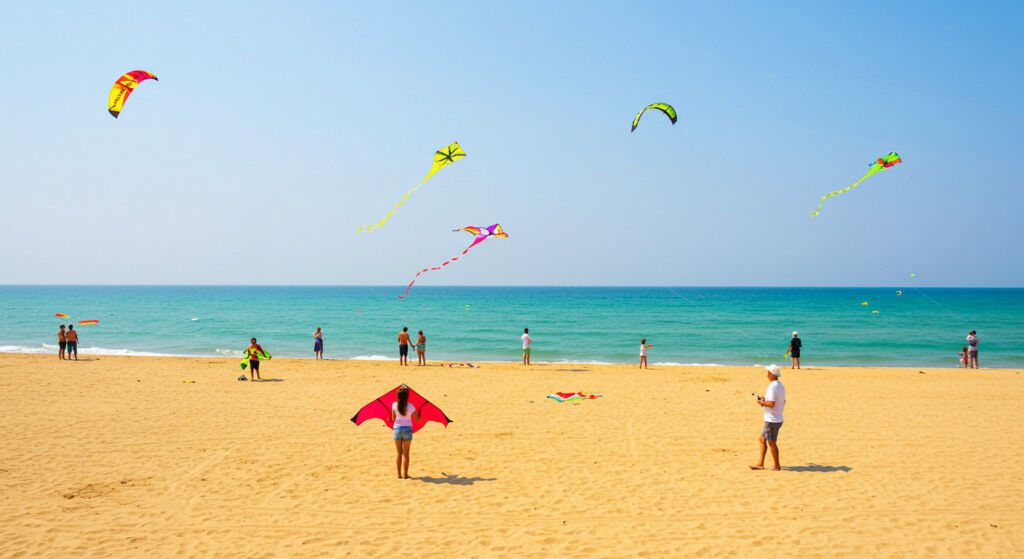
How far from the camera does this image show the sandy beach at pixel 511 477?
556 cm

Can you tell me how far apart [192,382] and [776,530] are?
47.2 ft

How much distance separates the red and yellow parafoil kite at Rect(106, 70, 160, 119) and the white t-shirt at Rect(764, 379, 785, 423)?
44.5 feet

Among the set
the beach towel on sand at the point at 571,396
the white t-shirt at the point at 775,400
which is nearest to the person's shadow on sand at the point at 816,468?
the white t-shirt at the point at 775,400

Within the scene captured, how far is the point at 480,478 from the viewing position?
24.3ft

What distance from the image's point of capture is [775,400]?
738 cm

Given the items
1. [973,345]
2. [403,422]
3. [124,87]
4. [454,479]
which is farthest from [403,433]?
[973,345]

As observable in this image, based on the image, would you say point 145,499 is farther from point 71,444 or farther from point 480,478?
point 480,478

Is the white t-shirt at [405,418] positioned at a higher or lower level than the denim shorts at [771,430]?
higher

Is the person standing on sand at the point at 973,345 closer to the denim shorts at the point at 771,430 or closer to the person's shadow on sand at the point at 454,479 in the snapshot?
the denim shorts at the point at 771,430

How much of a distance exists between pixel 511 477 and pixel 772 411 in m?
3.44

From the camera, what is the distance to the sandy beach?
5559 millimetres

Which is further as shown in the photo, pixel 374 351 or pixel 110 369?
pixel 374 351

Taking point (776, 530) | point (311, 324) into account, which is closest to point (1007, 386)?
point (776, 530)

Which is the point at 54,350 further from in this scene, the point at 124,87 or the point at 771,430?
the point at 771,430
